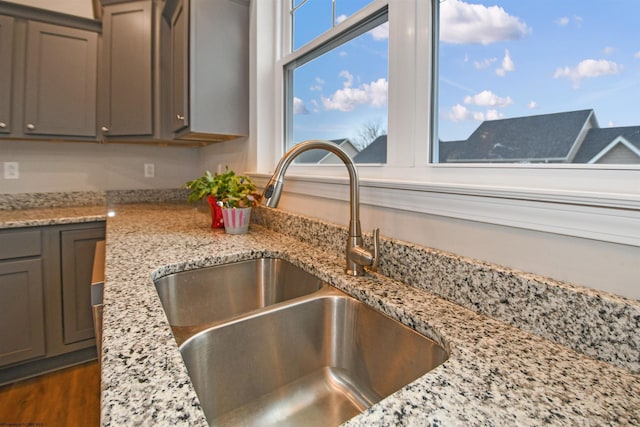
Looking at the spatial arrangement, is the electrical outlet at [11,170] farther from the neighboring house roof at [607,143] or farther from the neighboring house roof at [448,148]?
the neighboring house roof at [607,143]

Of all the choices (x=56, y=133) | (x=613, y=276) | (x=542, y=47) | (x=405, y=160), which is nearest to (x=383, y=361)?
(x=613, y=276)

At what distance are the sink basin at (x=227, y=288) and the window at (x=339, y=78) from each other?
1.71ft

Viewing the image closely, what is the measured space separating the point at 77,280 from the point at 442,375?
212 cm

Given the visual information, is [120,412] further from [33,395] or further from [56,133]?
[56,133]

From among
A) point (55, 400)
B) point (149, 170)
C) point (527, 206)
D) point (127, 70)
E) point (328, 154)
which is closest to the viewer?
point (527, 206)

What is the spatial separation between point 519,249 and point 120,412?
2.36 ft

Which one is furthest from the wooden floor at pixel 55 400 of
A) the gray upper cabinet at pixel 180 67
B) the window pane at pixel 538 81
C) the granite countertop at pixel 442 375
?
the window pane at pixel 538 81

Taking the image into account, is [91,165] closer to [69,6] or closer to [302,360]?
[69,6]

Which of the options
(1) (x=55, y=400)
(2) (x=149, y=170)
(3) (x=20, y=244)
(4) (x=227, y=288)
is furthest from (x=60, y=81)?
(4) (x=227, y=288)

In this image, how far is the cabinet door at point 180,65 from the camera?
1759 mm

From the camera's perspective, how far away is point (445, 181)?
88cm

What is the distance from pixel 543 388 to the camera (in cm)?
46

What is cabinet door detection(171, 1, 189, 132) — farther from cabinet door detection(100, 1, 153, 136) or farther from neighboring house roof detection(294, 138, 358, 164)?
neighboring house roof detection(294, 138, 358, 164)

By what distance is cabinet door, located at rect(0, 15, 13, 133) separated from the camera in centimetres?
189
